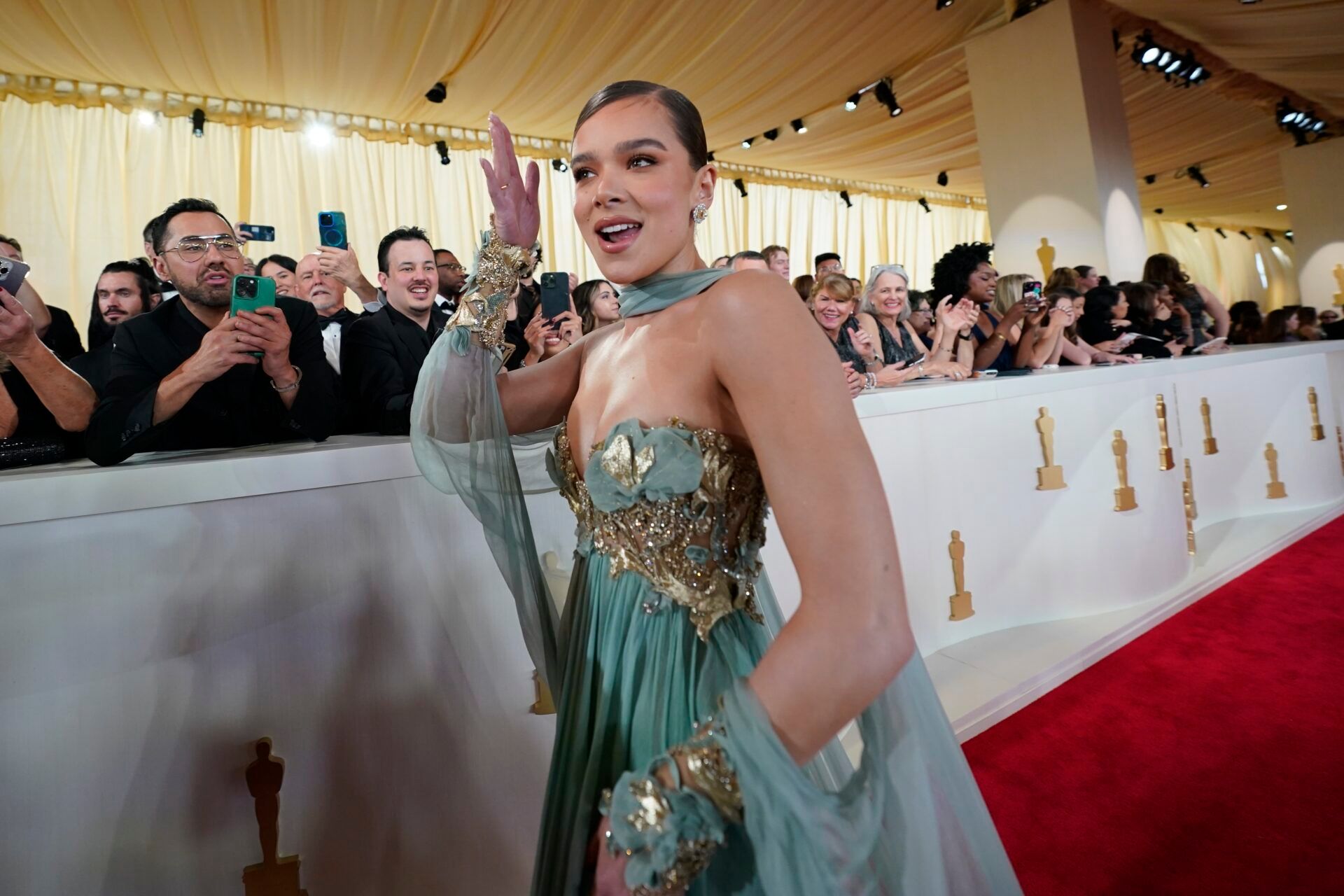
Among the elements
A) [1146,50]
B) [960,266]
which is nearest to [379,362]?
[960,266]

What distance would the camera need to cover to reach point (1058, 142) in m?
6.14

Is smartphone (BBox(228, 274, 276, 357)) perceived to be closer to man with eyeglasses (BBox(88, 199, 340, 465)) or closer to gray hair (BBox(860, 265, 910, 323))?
man with eyeglasses (BBox(88, 199, 340, 465))

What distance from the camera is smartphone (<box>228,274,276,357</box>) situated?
163cm

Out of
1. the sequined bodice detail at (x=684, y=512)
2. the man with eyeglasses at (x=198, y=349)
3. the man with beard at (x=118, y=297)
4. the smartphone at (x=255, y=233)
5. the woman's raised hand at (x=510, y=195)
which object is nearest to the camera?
the sequined bodice detail at (x=684, y=512)

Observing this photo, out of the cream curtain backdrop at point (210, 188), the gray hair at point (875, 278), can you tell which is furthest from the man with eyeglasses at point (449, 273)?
the gray hair at point (875, 278)

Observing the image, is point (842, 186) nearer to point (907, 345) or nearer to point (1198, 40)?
point (1198, 40)

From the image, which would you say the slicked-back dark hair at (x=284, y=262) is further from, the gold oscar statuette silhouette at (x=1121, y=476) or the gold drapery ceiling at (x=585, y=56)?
the gold oscar statuette silhouette at (x=1121, y=476)

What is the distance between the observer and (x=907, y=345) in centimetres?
468

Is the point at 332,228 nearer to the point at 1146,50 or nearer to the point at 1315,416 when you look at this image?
the point at 1315,416

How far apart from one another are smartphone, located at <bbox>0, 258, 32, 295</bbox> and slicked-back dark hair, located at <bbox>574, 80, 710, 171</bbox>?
52.3 inches

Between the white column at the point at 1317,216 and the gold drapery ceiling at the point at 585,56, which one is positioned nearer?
the gold drapery ceiling at the point at 585,56

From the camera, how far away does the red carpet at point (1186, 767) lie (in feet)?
5.58

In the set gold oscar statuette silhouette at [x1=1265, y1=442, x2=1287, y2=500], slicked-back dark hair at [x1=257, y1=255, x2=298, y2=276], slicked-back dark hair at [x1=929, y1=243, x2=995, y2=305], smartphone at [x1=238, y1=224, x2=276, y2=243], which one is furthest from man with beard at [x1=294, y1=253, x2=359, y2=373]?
gold oscar statuette silhouette at [x1=1265, y1=442, x2=1287, y2=500]

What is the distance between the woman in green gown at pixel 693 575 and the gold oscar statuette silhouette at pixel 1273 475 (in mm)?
5378
